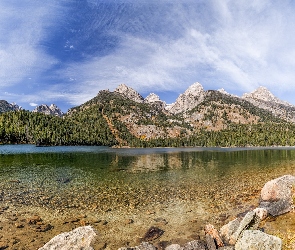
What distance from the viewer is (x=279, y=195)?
1109 inches

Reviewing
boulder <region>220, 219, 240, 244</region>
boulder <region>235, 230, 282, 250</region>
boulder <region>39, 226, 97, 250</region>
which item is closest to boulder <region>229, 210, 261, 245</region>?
boulder <region>220, 219, 240, 244</region>

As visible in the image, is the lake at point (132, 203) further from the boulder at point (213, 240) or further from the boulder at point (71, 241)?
the boulder at point (213, 240)

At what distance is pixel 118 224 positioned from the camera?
79.9 feet

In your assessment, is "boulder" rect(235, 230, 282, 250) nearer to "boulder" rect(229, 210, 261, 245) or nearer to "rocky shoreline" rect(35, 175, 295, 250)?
"rocky shoreline" rect(35, 175, 295, 250)

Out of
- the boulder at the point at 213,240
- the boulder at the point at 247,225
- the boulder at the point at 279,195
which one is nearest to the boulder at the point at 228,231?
the boulder at the point at 247,225

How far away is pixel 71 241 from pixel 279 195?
24.5 m

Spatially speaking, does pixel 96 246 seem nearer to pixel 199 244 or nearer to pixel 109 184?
pixel 199 244

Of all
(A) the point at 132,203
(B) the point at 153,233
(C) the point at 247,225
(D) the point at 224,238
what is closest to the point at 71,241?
(B) the point at 153,233

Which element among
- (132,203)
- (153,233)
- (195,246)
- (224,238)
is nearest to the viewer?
(195,246)

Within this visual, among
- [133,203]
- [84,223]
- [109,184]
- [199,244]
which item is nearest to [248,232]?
[199,244]

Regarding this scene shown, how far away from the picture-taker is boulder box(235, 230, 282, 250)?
34.2 ft

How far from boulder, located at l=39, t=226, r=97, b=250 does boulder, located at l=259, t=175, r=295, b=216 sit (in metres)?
18.7

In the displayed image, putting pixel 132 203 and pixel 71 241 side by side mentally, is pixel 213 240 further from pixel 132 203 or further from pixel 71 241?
pixel 132 203

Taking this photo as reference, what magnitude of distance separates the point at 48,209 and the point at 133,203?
10.9 meters
